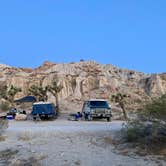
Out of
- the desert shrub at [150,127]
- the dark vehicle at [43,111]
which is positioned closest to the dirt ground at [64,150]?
the desert shrub at [150,127]

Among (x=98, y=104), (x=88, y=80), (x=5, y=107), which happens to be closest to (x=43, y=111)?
(x=98, y=104)

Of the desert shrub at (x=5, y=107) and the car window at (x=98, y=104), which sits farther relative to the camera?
the desert shrub at (x=5, y=107)

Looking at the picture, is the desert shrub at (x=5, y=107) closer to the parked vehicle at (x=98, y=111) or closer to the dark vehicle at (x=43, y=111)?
the dark vehicle at (x=43, y=111)

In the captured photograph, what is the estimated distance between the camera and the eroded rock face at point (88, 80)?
73750 mm

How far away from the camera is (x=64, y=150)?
18.0m

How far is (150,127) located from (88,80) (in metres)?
60.4

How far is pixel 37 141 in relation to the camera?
20.3 m

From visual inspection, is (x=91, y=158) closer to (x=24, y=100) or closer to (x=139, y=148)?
(x=139, y=148)

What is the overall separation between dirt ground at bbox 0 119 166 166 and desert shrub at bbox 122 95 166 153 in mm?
1057

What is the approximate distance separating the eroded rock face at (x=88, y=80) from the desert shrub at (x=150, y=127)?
157ft

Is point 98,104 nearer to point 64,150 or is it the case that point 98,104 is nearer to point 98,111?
point 98,111

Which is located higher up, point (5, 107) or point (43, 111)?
point (5, 107)

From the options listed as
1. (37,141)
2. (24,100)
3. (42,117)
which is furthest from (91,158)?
(24,100)

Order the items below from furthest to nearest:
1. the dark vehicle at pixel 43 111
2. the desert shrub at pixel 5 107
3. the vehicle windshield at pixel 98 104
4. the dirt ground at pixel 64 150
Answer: the desert shrub at pixel 5 107, the dark vehicle at pixel 43 111, the vehicle windshield at pixel 98 104, the dirt ground at pixel 64 150
